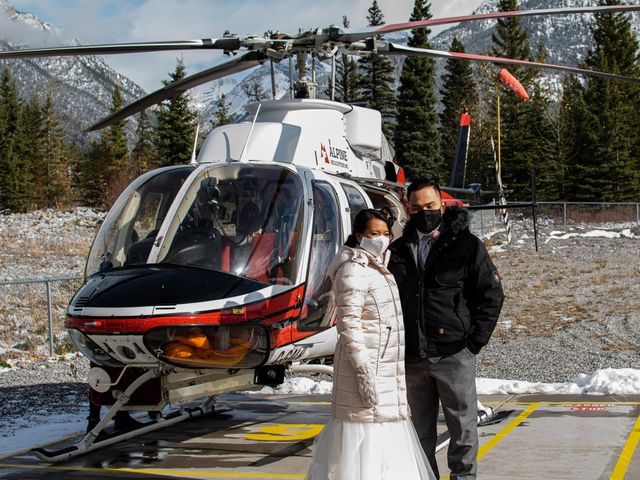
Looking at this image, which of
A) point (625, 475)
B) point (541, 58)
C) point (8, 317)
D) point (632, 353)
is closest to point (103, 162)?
point (541, 58)

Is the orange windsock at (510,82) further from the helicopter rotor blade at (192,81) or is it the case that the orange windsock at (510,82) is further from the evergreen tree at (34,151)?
the evergreen tree at (34,151)

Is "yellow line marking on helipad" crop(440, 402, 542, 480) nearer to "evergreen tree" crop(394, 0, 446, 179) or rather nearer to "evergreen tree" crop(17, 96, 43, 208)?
"evergreen tree" crop(394, 0, 446, 179)

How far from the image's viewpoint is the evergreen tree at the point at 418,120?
56094 mm

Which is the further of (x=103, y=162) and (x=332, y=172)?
(x=103, y=162)

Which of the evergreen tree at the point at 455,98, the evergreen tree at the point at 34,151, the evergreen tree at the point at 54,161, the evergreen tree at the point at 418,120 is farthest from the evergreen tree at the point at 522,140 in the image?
the evergreen tree at the point at 34,151

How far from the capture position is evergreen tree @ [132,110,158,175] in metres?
67.9

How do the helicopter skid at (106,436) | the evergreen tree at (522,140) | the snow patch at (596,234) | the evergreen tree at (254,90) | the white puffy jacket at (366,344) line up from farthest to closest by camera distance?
the evergreen tree at (522,140)
the evergreen tree at (254,90)
the snow patch at (596,234)
the helicopter skid at (106,436)
the white puffy jacket at (366,344)

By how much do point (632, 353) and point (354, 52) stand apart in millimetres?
6667

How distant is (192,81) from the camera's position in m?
8.08

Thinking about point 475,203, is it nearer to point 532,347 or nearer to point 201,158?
point 532,347

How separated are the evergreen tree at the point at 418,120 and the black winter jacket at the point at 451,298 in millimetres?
50739

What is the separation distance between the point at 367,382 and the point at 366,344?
0.73 ft

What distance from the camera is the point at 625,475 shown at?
5.77m

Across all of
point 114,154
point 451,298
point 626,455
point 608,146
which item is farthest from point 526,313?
point 114,154
